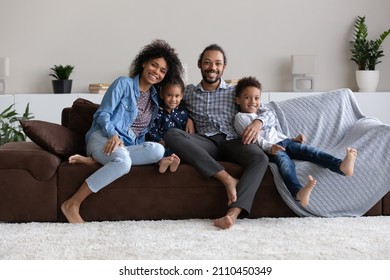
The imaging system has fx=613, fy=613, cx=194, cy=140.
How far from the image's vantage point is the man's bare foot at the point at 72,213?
10.4 ft

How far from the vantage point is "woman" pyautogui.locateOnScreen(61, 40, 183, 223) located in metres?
3.17

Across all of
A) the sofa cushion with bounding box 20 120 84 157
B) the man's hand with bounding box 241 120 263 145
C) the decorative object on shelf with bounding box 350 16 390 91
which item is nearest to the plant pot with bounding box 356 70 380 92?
the decorative object on shelf with bounding box 350 16 390 91

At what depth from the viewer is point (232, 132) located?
11.8ft

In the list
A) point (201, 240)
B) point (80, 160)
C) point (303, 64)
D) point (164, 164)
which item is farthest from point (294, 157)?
point (303, 64)

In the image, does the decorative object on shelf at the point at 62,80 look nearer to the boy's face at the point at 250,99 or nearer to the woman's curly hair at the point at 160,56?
the woman's curly hair at the point at 160,56

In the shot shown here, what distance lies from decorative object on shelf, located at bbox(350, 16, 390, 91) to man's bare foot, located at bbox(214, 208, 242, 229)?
12.4 feet

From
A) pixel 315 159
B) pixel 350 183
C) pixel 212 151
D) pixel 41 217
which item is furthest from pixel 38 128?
pixel 350 183

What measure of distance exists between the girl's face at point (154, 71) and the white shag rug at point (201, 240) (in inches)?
33.7

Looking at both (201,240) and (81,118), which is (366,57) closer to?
(81,118)

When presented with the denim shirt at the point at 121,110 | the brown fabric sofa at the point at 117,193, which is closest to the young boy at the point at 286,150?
the brown fabric sofa at the point at 117,193

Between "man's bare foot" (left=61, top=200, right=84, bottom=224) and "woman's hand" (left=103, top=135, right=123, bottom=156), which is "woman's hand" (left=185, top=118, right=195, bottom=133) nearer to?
"woman's hand" (left=103, top=135, right=123, bottom=156)
